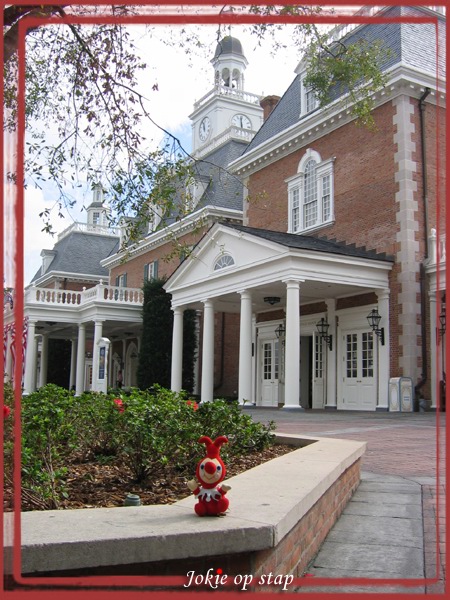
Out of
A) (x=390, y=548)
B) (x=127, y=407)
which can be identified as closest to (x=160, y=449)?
(x=127, y=407)

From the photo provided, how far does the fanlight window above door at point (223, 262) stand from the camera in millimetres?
21109

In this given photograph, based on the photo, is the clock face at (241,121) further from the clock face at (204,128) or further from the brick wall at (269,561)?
the brick wall at (269,561)

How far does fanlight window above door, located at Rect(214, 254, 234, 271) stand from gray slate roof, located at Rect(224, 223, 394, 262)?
1.20 metres

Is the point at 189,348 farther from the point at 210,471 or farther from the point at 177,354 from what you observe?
the point at 210,471

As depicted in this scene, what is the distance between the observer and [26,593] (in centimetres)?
241

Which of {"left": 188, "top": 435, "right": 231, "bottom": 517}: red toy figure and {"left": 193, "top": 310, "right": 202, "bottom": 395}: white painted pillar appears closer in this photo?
{"left": 188, "top": 435, "right": 231, "bottom": 517}: red toy figure

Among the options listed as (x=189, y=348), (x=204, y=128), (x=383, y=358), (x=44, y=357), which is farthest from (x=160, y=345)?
(x=204, y=128)

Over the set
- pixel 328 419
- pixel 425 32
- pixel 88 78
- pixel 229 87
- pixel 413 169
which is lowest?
pixel 328 419

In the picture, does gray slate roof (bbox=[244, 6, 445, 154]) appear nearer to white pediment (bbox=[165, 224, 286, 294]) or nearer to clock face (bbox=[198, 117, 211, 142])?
white pediment (bbox=[165, 224, 286, 294])

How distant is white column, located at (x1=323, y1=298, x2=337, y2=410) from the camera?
21.0 m

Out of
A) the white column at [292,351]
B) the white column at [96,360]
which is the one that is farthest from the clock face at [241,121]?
the white column at [292,351]

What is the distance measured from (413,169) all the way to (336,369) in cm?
678

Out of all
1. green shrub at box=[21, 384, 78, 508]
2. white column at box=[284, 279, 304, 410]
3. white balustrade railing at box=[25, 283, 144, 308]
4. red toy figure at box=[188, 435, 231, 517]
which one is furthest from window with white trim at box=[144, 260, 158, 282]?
red toy figure at box=[188, 435, 231, 517]

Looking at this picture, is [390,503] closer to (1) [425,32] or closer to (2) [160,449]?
(2) [160,449]
